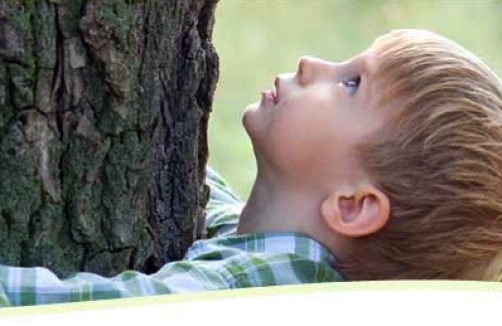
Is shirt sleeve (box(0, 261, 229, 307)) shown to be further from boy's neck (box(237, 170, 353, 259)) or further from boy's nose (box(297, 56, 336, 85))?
boy's nose (box(297, 56, 336, 85))

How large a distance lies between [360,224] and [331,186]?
0.06 metres

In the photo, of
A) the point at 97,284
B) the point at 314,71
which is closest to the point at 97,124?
the point at 97,284

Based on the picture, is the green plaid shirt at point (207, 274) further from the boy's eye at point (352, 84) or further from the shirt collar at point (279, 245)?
the boy's eye at point (352, 84)

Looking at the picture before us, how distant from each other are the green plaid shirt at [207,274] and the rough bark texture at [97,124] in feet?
0.17

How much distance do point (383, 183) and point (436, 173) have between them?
56 millimetres

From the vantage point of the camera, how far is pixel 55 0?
4.34ft

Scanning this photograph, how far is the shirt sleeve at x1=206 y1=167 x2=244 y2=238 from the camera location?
1631 mm

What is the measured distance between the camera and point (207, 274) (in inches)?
53.2

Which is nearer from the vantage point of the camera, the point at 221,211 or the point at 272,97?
the point at 272,97

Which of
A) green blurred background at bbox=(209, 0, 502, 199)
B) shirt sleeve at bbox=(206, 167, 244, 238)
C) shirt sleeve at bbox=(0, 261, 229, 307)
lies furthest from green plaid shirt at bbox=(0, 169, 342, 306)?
green blurred background at bbox=(209, 0, 502, 199)

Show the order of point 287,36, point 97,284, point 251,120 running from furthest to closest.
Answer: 1. point 287,36
2. point 251,120
3. point 97,284

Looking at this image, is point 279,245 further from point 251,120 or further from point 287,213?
point 251,120

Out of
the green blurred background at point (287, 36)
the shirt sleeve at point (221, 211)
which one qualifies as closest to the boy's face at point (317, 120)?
the shirt sleeve at point (221, 211)

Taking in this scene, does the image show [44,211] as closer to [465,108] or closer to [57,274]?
[57,274]
